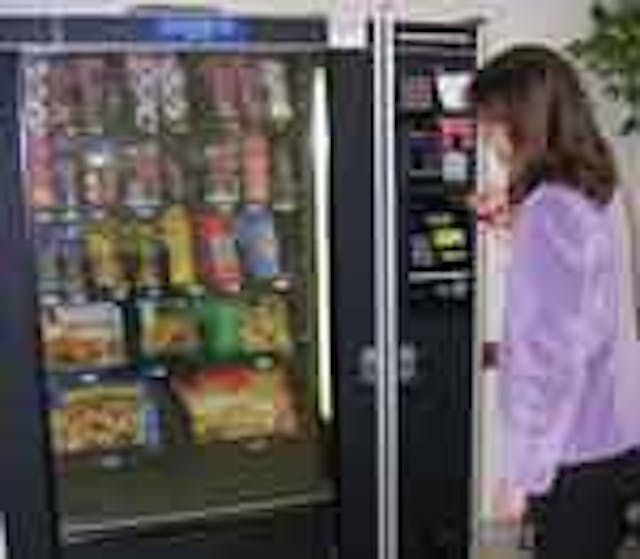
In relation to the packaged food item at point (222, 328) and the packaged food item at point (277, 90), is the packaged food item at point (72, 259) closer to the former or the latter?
the packaged food item at point (222, 328)

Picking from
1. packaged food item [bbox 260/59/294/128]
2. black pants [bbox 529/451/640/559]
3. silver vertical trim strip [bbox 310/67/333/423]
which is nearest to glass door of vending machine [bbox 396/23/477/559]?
silver vertical trim strip [bbox 310/67/333/423]

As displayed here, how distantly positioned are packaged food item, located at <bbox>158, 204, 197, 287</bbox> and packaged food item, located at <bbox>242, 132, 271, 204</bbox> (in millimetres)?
174

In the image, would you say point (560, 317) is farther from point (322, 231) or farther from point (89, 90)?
point (89, 90)

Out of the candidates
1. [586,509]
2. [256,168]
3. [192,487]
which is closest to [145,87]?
[256,168]

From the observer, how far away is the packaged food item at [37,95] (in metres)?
2.67

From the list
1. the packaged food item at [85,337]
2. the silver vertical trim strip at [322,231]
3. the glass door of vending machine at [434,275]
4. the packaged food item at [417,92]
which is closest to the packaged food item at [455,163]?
the glass door of vending machine at [434,275]

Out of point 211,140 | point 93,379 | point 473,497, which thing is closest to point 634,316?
point 473,497

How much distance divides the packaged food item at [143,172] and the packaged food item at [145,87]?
0.07 metres

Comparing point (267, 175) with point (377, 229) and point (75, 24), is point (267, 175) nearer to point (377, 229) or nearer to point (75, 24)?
point (377, 229)

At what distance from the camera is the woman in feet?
7.15

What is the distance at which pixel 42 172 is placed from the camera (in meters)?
2.77

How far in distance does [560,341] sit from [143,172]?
1175mm

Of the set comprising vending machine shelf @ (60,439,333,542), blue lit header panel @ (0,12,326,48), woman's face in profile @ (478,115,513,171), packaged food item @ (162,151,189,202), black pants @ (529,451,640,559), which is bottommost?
vending machine shelf @ (60,439,333,542)

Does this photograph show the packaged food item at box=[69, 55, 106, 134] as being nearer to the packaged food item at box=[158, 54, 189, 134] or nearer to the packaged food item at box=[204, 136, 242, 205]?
the packaged food item at box=[158, 54, 189, 134]
